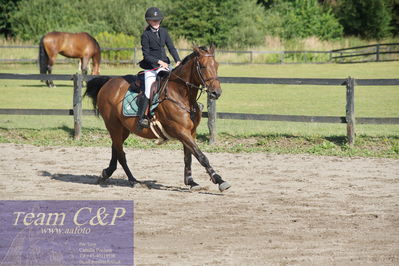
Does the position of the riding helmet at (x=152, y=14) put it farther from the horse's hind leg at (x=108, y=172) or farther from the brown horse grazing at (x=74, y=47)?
the brown horse grazing at (x=74, y=47)

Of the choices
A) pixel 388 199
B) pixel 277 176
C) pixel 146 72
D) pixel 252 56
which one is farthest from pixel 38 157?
pixel 252 56

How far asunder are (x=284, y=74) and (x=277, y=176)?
900 inches

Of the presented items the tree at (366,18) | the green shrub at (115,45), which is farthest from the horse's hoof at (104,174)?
the tree at (366,18)

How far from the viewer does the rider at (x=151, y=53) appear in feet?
32.1

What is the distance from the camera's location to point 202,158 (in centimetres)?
942

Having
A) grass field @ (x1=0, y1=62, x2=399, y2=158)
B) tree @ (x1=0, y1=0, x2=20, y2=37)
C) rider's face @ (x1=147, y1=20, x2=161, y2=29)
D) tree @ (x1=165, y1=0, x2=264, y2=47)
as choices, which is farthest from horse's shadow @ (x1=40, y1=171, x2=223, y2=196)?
tree @ (x1=0, y1=0, x2=20, y2=37)

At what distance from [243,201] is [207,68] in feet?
6.26

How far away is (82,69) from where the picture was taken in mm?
28922

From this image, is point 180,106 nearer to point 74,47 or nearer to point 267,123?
point 267,123

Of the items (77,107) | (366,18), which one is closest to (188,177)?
(77,107)

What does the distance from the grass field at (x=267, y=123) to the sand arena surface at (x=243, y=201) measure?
1076 mm

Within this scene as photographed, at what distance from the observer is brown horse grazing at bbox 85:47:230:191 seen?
29.9ft

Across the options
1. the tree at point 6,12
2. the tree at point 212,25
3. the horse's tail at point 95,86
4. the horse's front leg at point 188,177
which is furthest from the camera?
the tree at point 6,12

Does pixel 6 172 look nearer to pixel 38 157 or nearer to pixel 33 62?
pixel 38 157
